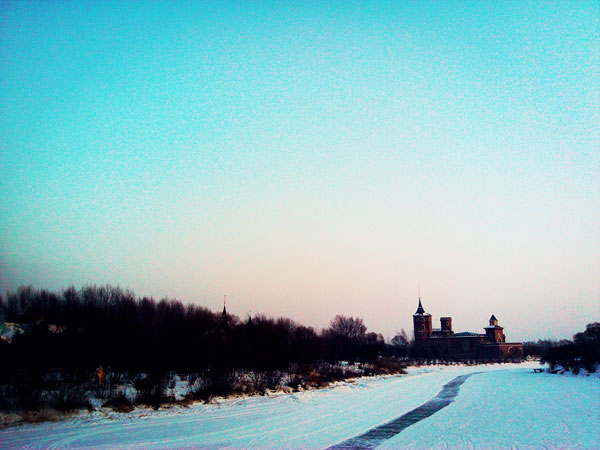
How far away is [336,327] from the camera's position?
116 metres

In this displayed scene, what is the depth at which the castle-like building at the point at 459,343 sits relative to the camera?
124938 mm

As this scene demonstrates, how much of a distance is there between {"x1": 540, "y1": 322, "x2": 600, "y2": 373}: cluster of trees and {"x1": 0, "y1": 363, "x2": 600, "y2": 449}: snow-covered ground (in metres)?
28.7

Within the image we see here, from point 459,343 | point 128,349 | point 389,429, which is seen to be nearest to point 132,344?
point 128,349

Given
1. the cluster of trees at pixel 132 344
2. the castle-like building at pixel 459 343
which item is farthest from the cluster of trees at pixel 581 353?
the castle-like building at pixel 459 343

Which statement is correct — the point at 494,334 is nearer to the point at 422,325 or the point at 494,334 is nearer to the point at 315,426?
the point at 422,325

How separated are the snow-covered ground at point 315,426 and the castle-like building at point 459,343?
99.6 m

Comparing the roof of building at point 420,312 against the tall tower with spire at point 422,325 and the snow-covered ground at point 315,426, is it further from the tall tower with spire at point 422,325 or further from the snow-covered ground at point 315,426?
the snow-covered ground at point 315,426

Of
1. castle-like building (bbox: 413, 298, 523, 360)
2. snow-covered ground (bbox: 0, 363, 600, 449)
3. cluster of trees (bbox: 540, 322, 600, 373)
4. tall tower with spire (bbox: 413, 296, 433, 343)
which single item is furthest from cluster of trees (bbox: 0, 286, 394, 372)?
tall tower with spire (bbox: 413, 296, 433, 343)

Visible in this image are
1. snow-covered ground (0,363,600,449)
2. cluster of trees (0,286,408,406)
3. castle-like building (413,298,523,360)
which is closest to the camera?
snow-covered ground (0,363,600,449)

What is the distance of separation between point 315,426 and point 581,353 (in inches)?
1927

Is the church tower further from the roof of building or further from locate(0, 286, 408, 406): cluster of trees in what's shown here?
locate(0, 286, 408, 406): cluster of trees

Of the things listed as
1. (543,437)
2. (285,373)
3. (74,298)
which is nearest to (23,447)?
(543,437)

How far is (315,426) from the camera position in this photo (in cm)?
1786

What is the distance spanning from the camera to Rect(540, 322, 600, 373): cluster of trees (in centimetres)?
5062
